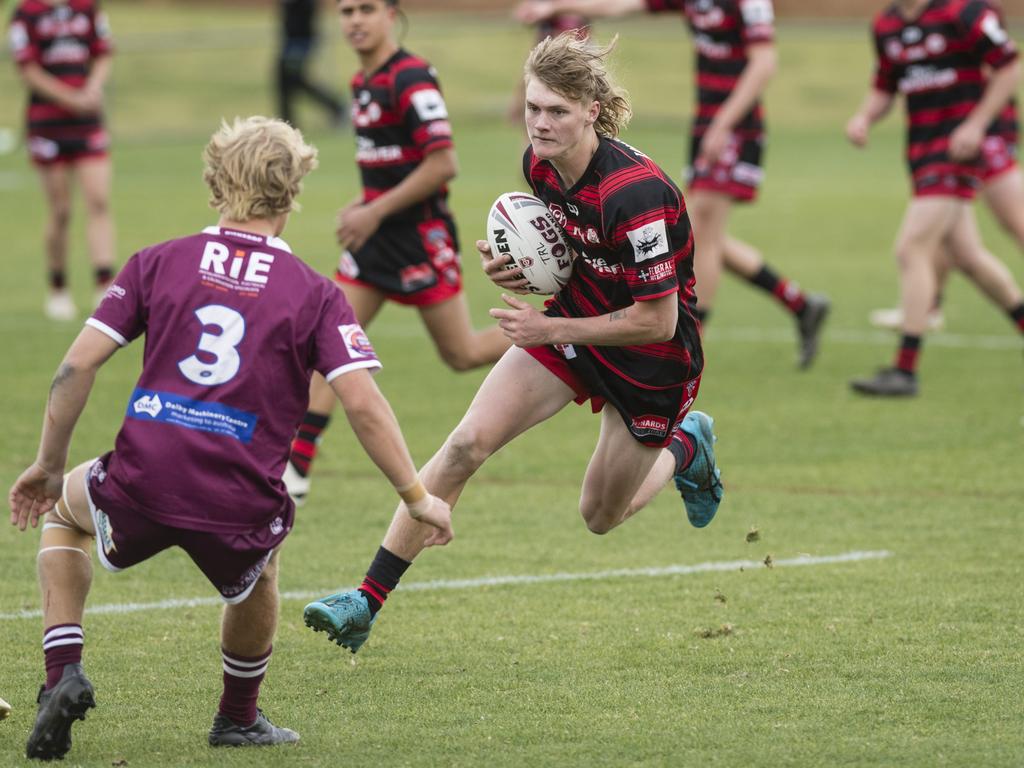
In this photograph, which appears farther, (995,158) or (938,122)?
(995,158)

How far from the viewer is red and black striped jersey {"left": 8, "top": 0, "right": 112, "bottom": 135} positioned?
12211 mm

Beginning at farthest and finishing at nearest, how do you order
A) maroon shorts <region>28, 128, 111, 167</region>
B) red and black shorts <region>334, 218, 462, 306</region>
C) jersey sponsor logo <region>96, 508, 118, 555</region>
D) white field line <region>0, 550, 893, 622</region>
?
1. maroon shorts <region>28, 128, 111, 167</region>
2. red and black shorts <region>334, 218, 462, 306</region>
3. white field line <region>0, 550, 893, 622</region>
4. jersey sponsor logo <region>96, 508, 118, 555</region>

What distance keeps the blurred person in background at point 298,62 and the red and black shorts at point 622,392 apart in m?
19.8

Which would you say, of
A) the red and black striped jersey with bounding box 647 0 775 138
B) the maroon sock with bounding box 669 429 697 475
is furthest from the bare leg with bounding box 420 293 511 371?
the red and black striped jersey with bounding box 647 0 775 138

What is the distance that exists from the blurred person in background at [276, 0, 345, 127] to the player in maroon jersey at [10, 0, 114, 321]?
12.3m

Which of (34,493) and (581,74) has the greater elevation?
(581,74)

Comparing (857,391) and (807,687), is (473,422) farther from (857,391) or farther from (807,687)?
(857,391)

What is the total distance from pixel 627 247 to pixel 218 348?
136 centimetres

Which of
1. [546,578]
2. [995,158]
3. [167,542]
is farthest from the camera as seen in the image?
[995,158]

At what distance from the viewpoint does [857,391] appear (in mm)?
9945

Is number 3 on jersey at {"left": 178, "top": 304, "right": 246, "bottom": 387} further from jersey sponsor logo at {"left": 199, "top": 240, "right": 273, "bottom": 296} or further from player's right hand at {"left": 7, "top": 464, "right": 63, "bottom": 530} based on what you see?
player's right hand at {"left": 7, "top": 464, "right": 63, "bottom": 530}

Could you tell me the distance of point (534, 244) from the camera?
529 cm

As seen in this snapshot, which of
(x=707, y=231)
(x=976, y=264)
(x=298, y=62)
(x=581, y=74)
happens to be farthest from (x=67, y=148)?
(x=298, y=62)

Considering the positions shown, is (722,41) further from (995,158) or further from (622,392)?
(622,392)
